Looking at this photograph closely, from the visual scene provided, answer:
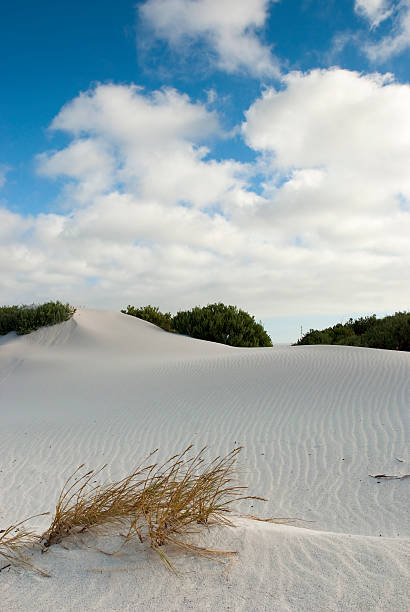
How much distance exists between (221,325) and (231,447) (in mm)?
12311

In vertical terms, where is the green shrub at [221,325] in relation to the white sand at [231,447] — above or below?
above

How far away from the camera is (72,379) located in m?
12.1

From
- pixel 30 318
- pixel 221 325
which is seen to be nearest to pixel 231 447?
pixel 30 318

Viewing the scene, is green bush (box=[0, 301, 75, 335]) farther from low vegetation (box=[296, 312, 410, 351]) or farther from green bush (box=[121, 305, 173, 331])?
low vegetation (box=[296, 312, 410, 351])

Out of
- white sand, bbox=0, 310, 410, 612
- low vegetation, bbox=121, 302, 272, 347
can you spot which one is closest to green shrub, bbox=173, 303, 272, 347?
low vegetation, bbox=121, 302, 272, 347

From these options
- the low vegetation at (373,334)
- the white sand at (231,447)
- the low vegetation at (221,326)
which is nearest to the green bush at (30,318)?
the white sand at (231,447)

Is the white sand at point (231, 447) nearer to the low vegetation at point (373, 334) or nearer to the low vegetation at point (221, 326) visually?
the low vegetation at point (221, 326)

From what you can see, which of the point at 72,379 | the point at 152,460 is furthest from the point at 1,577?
the point at 72,379

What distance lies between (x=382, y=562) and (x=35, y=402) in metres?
9.58

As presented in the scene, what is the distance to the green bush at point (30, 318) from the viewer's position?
16.4 m

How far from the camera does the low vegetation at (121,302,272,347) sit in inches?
753

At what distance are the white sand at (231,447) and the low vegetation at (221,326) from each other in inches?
134

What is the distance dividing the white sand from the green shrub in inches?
135

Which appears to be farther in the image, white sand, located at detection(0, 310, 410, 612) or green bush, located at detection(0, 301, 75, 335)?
green bush, located at detection(0, 301, 75, 335)
